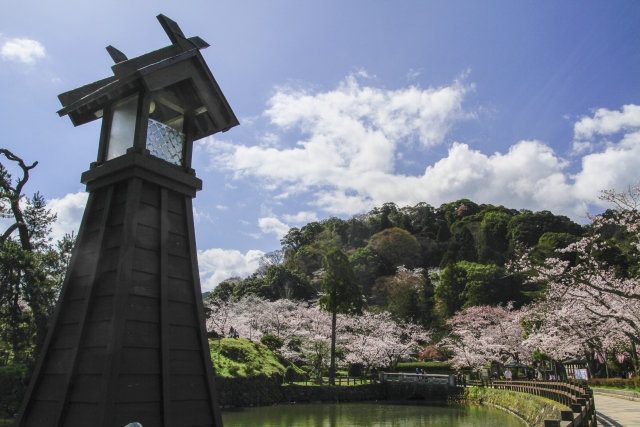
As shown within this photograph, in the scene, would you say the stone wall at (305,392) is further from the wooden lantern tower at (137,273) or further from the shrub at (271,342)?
the wooden lantern tower at (137,273)

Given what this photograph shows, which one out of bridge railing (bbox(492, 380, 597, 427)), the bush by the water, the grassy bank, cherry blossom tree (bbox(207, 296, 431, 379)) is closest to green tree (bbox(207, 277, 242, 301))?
Result: cherry blossom tree (bbox(207, 296, 431, 379))

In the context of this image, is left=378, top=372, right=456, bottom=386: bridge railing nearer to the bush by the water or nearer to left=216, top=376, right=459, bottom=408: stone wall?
left=216, top=376, right=459, bottom=408: stone wall

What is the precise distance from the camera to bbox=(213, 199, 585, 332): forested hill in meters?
40.1

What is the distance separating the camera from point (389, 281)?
4878cm

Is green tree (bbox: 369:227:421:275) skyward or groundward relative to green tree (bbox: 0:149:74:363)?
skyward

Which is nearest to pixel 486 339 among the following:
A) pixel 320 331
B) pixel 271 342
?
pixel 320 331

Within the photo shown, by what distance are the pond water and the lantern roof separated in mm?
12934

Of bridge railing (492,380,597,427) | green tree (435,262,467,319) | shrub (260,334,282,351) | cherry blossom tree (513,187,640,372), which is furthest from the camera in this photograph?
green tree (435,262,467,319)

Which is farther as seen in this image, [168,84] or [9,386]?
[9,386]

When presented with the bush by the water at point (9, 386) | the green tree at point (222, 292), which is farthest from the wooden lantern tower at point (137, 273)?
the green tree at point (222, 292)

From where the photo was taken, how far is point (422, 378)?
28250 mm

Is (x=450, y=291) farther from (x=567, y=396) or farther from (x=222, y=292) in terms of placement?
(x=567, y=396)

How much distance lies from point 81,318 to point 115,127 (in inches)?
82.1

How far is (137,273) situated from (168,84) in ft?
6.48
